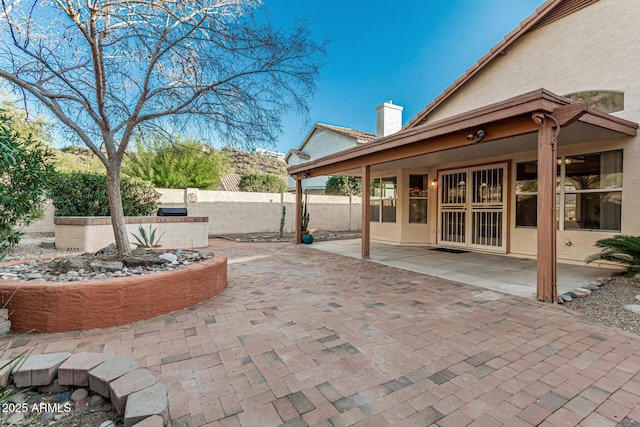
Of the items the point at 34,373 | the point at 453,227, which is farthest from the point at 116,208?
the point at 453,227

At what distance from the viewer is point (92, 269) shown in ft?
12.3

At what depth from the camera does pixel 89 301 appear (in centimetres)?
303

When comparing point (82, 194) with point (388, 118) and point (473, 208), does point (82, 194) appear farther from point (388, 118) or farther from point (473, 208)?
point (473, 208)

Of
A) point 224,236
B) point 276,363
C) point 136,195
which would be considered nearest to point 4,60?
point 276,363

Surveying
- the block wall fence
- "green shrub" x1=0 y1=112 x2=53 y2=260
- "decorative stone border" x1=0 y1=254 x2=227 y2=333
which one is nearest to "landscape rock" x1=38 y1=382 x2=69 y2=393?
"decorative stone border" x1=0 y1=254 x2=227 y2=333

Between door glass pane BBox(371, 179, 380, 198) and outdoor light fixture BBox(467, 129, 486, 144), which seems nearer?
outdoor light fixture BBox(467, 129, 486, 144)

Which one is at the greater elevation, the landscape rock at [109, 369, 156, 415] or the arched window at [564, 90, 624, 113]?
the arched window at [564, 90, 624, 113]

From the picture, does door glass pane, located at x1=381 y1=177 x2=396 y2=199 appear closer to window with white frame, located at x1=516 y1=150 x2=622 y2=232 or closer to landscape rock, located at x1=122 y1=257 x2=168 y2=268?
window with white frame, located at x1=516 y1=150 x2=622 y2=232

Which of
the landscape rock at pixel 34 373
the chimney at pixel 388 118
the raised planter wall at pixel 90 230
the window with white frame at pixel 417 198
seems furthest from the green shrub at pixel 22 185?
the chimney at pixel 388 118

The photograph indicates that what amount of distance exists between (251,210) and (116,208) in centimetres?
892

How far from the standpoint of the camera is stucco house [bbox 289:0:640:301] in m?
4.10

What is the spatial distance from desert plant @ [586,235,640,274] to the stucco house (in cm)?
104

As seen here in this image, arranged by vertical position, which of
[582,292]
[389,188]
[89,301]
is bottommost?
[582,292]

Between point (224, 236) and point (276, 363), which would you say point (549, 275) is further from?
point (224, 236)
